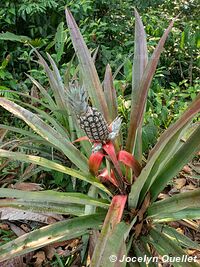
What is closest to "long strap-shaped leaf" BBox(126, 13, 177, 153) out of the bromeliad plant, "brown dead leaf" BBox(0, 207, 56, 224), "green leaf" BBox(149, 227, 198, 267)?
the bromeliad plant

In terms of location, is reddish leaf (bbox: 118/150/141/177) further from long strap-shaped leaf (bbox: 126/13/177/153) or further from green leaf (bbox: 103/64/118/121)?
green leaf (bbox: 103/64/118/121)

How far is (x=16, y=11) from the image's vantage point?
2834mm

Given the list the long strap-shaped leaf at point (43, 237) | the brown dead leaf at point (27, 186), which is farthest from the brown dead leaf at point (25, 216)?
the long strap-shaped leaf at point (43, 237)

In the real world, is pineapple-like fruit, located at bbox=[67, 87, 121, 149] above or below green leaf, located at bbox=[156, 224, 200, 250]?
above

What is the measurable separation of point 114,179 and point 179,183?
74cm

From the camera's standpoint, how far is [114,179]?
1.24m

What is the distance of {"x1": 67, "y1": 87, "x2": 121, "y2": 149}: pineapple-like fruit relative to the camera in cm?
97

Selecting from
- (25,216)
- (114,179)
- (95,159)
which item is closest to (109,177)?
(114,179)

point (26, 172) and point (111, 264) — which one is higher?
point (111, 264)

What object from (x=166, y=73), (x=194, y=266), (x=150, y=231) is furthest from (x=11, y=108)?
(x=166, y=73)

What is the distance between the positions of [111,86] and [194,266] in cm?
65

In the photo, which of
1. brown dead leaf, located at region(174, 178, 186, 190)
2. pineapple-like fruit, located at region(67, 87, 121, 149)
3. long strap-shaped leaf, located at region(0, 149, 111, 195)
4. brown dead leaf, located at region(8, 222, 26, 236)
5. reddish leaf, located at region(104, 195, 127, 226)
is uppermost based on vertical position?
pineapple-like fruit, located at region(67, 87, 121, 149)

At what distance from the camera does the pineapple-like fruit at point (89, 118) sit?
97 centimetres

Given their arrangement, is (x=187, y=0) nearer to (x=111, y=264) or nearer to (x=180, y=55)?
(x=180, y=55)
